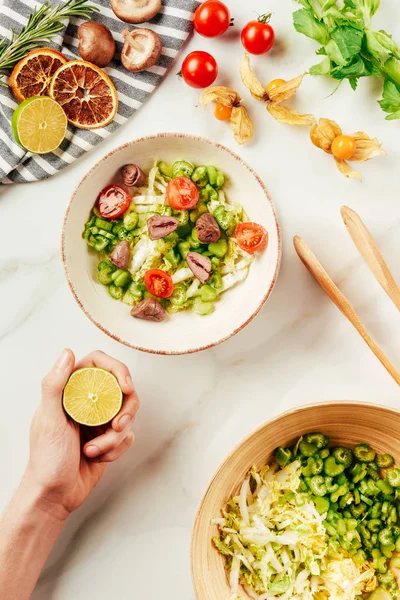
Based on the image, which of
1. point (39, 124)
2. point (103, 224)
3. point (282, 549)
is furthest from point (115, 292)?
point (282, 549)

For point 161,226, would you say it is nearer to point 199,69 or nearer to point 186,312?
point 186,312

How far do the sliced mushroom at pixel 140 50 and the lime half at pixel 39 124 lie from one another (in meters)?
0.32

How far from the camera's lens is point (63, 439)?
1.94 metres

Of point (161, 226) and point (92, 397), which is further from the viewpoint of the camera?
point (161, 226)

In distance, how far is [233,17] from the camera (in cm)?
216

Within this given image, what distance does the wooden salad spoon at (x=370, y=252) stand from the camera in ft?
6.70

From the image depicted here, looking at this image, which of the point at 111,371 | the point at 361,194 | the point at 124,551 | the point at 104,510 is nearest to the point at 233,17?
the point at 361,194

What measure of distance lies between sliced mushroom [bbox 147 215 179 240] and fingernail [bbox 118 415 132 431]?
2.13 feet

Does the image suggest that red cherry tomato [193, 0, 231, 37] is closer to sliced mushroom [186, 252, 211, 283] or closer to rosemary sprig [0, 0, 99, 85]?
rosemary sprig [0, 0, 99, 85]

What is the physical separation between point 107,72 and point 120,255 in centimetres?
72

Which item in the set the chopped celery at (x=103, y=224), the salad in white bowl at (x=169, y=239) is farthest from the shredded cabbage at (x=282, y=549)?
the chopped celery at (x=103, y=224)

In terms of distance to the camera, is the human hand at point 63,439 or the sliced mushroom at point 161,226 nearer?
the human hand at point 63,439

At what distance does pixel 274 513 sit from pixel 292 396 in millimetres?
445

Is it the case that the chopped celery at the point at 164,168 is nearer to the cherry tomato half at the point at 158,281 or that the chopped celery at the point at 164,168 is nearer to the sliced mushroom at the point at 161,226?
the sliced mushroom at the point at 161,226
